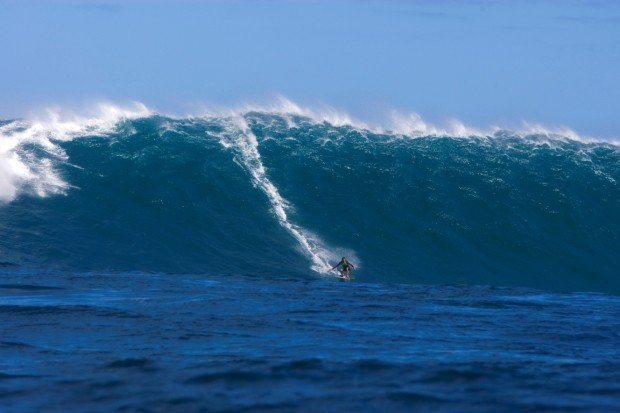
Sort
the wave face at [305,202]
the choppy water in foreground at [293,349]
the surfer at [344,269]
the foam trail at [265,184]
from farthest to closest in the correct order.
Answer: the foam trail at [265,184]
the wave face at [305,202]
the surfer at [344,269]
the choppy water in foreground at [293,349]

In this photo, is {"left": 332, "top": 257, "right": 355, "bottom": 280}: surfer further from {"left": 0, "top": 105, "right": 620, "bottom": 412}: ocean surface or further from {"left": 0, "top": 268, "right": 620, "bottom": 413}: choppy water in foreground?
{"left": 0, "top": 268, "right": 620, "bottom": 413}: choppy water in foreground

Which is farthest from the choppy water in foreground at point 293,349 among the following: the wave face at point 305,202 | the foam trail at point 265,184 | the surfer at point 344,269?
the foam trail at point 265,184

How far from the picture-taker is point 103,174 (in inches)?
1464

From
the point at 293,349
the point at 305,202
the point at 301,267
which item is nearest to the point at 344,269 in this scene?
the point at 301,267

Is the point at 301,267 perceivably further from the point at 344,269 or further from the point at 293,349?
the point at 293,349

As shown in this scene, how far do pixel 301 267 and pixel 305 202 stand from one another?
6.19 m

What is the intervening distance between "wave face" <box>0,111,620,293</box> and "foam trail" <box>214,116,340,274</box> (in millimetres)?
86

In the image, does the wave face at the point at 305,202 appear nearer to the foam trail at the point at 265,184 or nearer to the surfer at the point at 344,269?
the foam trail at the point at 265,184

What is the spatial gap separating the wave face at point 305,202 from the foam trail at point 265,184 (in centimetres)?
9

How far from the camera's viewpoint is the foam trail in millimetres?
31938

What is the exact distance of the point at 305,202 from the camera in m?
36.2

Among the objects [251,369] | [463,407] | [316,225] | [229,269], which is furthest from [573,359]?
[316,225]

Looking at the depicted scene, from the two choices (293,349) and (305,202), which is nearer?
(293,349)

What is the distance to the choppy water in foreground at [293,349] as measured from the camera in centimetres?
1096
